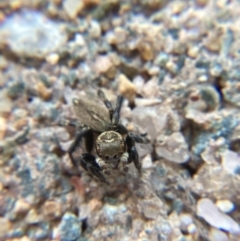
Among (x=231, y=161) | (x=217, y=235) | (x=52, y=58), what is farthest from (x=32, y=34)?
(x=217, y=235)

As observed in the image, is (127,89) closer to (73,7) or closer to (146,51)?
(146,51)

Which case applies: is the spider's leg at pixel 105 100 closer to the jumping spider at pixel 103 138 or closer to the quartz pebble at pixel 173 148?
the jumping spider at pixel 103 138

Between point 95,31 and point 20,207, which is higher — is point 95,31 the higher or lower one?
the higher one

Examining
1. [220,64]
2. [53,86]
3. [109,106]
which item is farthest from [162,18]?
[53,86]

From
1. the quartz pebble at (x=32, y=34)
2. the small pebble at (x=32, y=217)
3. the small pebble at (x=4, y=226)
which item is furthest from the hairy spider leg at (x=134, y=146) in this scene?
the quartz pebble at (x=32, y=34)

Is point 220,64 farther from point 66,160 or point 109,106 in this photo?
point 66,160

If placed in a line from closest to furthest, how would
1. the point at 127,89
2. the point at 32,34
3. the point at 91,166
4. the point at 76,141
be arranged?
the point at 91,166
the point at 76,141
the point at 127,89
the point at 32,34

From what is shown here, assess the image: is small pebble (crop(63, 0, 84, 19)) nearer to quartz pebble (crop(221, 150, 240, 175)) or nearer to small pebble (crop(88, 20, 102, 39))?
small pebble (crop(88, 20, 102, 39))
